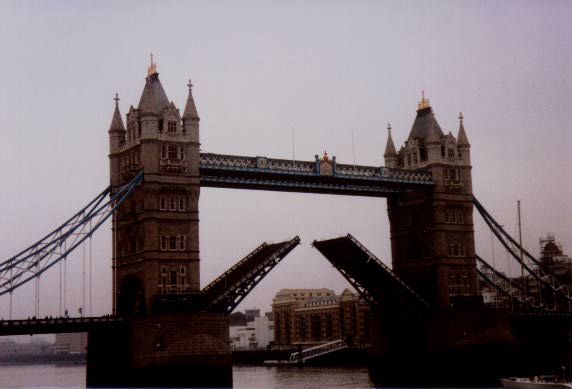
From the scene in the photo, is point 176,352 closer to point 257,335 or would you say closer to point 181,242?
point 181,242

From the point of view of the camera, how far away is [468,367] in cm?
8138

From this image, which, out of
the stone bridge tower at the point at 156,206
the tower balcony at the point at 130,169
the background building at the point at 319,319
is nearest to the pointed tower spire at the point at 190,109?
the stone bridge tower at the point at 156,206

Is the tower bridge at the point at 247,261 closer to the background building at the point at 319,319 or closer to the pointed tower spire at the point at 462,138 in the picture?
the pointed tower spire at the point at 462,138

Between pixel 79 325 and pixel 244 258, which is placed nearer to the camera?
pixel 79 325

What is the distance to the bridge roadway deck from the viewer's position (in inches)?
2515

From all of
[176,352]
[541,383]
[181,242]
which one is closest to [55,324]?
[176,352]

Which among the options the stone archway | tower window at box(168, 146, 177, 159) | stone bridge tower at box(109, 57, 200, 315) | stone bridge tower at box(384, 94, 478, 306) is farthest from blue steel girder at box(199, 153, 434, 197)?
the stone archway

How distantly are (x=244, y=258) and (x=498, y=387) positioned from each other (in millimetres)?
22839

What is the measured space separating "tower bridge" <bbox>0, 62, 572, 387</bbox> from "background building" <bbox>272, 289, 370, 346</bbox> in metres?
55.5

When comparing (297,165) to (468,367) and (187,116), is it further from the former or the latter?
(468,367)

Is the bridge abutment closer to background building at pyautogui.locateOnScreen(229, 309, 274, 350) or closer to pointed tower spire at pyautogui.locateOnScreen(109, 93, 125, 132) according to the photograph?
pointed tower spire at pyautogui.locateOnScreen(109, 93, 125, 132)

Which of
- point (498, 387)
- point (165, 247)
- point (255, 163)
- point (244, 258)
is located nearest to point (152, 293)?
point (165, 247)

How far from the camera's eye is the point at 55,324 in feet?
215

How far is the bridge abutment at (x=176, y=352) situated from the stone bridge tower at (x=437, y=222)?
25.6 metres
